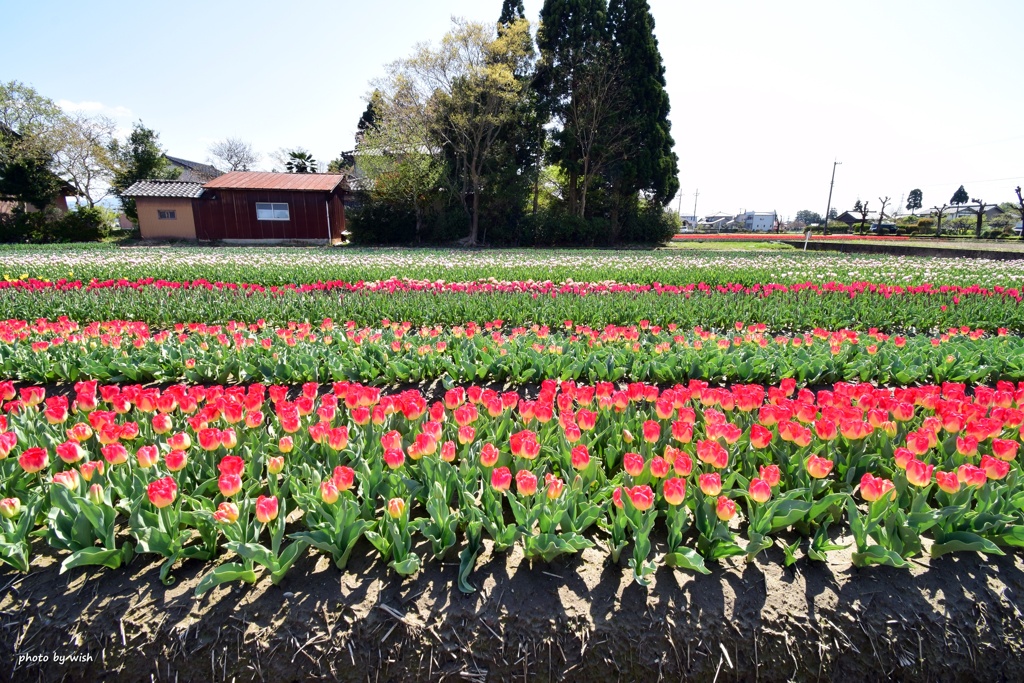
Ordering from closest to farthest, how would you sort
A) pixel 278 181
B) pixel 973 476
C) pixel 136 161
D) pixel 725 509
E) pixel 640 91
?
pixel 725 509 < pixel 973 476 < pixel 640 91 < pixel 278 181 < pixel 136 161

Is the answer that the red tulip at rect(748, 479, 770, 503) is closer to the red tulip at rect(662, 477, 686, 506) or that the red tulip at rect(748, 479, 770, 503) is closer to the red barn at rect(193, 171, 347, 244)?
the red tulip at rect(662, 477, 686, 506)

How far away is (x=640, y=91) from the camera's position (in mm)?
29484

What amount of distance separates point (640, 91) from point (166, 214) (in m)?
27.4

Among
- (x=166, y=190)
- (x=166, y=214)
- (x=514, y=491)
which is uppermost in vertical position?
(x=166, y=190)

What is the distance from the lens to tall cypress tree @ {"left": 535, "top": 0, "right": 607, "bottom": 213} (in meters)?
28.8

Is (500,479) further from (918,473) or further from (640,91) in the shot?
(640,91)

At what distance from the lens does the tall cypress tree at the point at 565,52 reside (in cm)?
2875

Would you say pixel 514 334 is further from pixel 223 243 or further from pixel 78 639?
pixel 223 243

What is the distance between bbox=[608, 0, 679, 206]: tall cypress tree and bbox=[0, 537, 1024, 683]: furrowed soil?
1176 inches

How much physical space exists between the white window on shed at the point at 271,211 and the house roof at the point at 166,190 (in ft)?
10.8

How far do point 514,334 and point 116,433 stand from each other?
3.54 m

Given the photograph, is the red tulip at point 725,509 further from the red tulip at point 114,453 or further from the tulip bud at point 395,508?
the red tulip at point 114,453

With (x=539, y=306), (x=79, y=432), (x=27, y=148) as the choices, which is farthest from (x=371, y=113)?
(x=79, y=432)

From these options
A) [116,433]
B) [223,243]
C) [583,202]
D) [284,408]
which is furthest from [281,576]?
[223,243]
